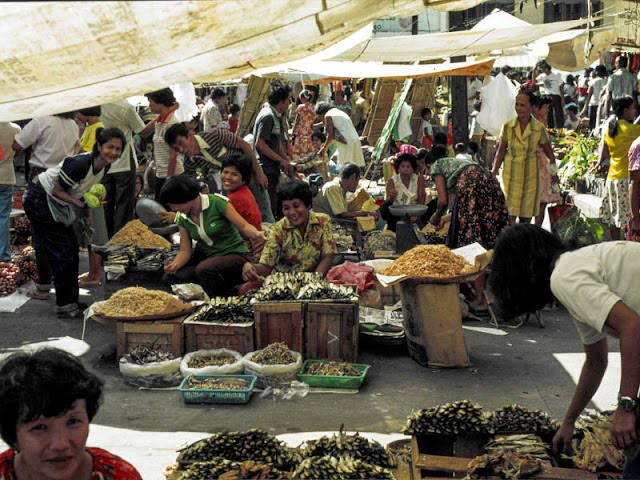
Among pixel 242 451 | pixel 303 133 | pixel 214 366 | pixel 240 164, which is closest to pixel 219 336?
pixel 214 366

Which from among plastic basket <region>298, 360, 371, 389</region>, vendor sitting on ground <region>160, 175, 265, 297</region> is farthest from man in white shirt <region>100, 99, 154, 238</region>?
plastic basket <region>298, 360, 371, 389</region>

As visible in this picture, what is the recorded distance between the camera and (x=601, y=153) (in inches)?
439

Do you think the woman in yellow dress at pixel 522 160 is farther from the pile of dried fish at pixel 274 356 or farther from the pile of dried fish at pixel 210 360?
the pile of dried fish at pixel 210 360

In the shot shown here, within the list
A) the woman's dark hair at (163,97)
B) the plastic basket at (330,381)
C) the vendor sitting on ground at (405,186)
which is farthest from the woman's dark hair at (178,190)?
the vendor sitting on ground at (405,186)

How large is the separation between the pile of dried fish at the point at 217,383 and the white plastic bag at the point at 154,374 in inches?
11.3

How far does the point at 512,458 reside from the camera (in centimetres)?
382

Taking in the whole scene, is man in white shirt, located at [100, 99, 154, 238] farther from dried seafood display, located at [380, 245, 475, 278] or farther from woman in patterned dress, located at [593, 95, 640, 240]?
woman in patterned dress, located at [593, 95, 640, 240]

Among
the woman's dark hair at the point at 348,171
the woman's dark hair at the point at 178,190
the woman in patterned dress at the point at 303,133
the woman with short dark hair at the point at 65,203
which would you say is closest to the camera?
the woman's dark hair at the point at 178,190

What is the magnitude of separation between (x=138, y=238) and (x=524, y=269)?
6.15 metres

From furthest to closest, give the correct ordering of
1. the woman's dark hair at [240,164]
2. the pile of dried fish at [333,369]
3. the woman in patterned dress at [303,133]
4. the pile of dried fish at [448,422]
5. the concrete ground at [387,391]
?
the woman in patterned dress at [303,133] → the woman's dark hair at [240,164] → the pile of dried fish at [333,369] → the concrete ground at [387,391] → the pile of dried fish at [448,422]

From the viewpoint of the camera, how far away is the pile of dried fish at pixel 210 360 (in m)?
6.31

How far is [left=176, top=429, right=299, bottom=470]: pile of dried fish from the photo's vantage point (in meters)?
4.12

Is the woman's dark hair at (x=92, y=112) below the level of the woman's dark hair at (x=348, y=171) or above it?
above

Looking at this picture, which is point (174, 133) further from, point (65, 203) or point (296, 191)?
point (296, 191)
